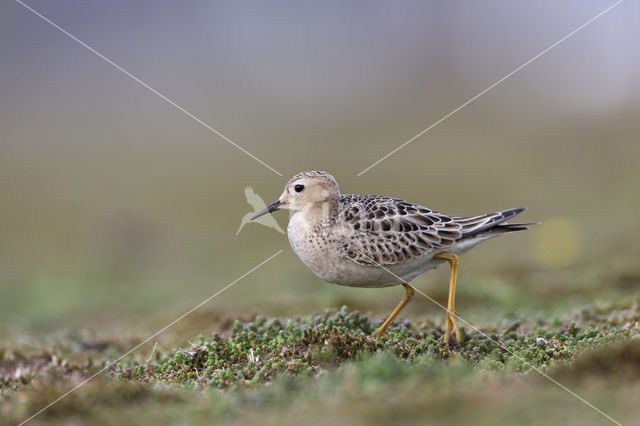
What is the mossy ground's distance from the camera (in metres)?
4.43

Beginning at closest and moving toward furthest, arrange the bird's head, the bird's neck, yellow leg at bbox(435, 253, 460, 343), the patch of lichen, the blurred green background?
the patch of lichen → yellow leg at bbox(435, 253, 460, 343) → the bird's neck → the bird's head → the blurred green background

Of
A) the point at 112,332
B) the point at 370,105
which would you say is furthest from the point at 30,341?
the point at 370,105

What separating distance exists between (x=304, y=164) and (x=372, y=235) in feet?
93.7

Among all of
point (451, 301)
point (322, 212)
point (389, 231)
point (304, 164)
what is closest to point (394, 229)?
point (389, 231)

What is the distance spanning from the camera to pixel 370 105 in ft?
214

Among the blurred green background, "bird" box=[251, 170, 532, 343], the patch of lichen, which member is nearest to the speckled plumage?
"bird" box=[251, 170, 532, 343]

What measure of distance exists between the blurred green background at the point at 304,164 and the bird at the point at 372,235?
343 cm

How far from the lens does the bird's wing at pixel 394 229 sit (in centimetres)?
780

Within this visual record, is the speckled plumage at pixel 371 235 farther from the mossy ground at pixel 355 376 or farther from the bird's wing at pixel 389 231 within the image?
the mossy ground at pixel 355 376

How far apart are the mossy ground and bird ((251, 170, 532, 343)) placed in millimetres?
710

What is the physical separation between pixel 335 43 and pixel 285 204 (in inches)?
4383

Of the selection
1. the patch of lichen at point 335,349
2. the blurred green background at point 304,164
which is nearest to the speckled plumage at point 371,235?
the patch of lichen at point 335,349

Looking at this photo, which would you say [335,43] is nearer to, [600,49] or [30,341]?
[600,49]

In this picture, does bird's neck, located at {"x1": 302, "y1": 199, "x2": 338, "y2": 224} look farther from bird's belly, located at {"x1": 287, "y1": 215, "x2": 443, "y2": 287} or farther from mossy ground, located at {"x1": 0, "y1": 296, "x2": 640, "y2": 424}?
mossy ground, located at {"x1": 0, "y1": 296, "x2": 640, "y2": 424}
